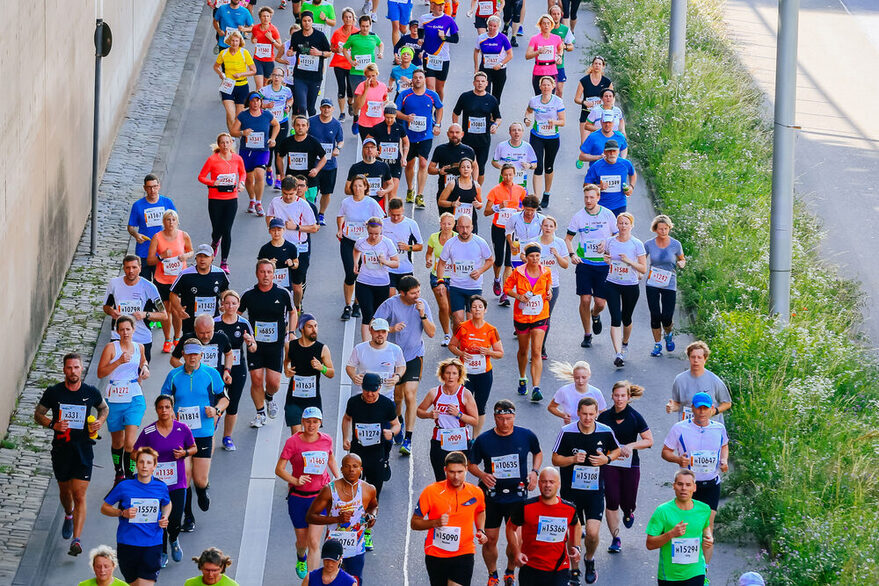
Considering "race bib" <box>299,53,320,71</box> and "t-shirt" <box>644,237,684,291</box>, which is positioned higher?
"race bib" <box>299,53,320,71</box>

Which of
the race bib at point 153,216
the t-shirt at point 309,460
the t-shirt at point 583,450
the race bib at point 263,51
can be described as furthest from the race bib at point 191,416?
the race bib at point 263,51

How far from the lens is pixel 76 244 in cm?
1991

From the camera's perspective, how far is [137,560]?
Answer: 12.5 metres

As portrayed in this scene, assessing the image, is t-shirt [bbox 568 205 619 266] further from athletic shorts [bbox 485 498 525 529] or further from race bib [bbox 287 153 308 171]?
athletic shorts [bbox 485 498 525 529]

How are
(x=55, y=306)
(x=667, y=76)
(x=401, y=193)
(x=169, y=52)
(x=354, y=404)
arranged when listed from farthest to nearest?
(x=169, y=52), (x=667, y=76), (x=401, y=193), (x=55, y=306), (x=354, y=404)

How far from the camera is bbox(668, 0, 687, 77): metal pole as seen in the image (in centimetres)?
2530

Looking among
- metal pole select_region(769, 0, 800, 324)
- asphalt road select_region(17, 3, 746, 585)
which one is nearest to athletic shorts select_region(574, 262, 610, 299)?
asphalt road select_region(17, 3, 746, 585)

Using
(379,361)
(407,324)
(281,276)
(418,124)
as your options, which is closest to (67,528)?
(379,361)

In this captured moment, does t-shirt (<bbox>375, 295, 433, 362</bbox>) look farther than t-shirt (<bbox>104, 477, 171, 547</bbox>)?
Yes

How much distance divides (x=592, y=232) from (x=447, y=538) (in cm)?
615

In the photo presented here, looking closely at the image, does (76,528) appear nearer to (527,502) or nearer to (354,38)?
(527,502)

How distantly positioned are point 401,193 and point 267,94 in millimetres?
2389

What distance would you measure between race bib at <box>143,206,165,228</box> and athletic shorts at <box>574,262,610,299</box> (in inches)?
190

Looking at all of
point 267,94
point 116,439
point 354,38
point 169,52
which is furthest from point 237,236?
point 169,52
